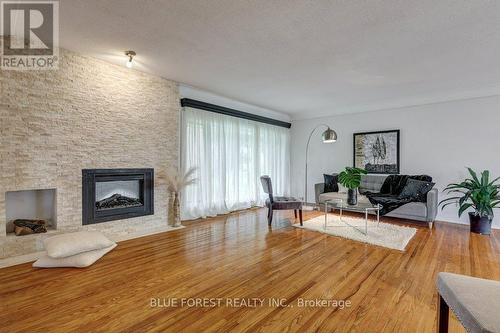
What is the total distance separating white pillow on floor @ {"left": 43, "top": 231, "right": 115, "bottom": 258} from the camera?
8.61 ft

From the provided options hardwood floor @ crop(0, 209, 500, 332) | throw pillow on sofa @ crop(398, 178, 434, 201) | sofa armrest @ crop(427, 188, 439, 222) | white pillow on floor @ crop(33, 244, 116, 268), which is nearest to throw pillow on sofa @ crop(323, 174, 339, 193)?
Result: throw pillow on sofa @ crop(398, 178, 434, 201)

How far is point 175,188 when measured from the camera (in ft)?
14.3

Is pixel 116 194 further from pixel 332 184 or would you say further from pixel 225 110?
pixel 332 184

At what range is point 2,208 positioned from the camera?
2818 millimetres

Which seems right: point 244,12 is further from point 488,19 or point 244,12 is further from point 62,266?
point 62,266

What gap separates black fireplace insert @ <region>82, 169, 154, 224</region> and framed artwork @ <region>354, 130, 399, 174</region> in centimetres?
487

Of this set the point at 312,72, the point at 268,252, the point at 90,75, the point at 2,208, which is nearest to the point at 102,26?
the point at 90,75

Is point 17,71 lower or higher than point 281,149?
higher

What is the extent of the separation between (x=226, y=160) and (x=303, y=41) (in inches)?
127

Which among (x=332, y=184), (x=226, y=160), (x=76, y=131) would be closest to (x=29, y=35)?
(x=76, y=131)

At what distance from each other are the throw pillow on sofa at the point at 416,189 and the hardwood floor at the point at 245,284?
1.08 metres

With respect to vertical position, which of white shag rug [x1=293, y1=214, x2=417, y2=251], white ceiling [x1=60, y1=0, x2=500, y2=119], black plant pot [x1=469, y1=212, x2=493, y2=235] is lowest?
white shag rug [x1=293, y1=214, x2=417, y2=251]

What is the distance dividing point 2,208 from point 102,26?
238 cm

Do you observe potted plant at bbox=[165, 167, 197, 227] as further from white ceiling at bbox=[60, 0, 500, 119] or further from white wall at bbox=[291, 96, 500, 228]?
white wall at bbox=[291, 96, 500, 228]
